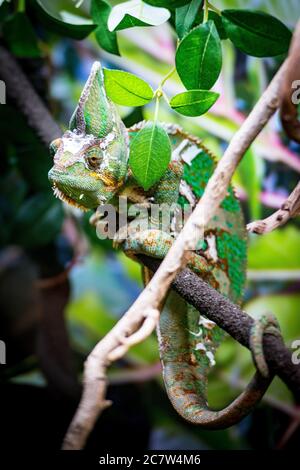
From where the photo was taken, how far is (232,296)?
1210 millimetres

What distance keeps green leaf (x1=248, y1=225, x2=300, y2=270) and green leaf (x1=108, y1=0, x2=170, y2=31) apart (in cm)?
101

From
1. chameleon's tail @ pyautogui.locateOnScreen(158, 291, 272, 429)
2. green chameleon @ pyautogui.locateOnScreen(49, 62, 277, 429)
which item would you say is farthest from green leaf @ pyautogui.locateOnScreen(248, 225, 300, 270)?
chameleon's tail @ pyautogui.locateOnScreen(158, 291, 272, 429)

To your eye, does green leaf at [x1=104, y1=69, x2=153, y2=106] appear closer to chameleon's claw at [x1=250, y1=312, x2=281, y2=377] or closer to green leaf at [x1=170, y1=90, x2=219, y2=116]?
green leaf at [x1=170, y1=90, x2=219, y2=116]

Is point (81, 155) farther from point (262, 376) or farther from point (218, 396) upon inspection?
point (218, 396)

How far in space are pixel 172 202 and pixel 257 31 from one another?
0.36 meters

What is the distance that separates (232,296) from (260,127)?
20.9 inches

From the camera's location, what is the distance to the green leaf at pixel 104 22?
1.21 meters

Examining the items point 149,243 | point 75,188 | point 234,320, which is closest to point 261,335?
point 234,320

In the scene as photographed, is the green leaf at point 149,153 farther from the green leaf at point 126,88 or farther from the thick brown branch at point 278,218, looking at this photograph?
the thick brown branch at point 278,218

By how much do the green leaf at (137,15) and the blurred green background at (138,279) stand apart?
67 cm

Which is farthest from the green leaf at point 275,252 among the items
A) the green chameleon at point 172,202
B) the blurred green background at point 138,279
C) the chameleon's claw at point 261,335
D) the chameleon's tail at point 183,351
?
the chameleon's claw at point 261,335

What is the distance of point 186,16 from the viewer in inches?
40.3
